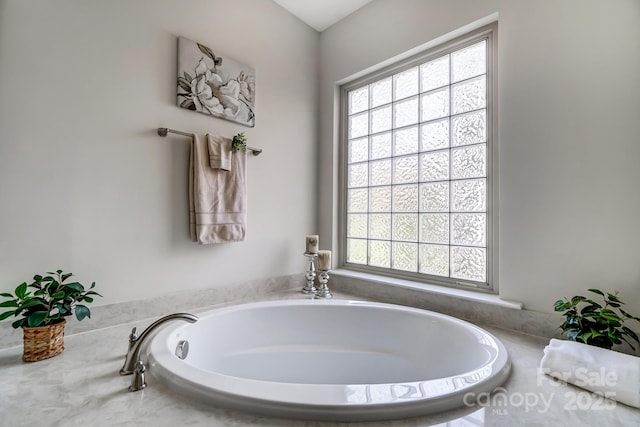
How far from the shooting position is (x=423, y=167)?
6.27 feet

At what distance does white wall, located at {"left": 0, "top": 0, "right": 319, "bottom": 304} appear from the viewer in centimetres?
120

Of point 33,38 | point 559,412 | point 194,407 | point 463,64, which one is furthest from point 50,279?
point 463,64

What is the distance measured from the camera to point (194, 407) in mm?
807

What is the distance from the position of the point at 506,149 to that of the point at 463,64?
65 centimetres

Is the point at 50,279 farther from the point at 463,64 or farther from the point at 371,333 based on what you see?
the point at 463,64

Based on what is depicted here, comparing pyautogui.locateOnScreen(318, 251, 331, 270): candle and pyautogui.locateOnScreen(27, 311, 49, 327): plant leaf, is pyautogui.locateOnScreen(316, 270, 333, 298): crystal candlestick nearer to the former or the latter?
pyautogui.locateOnScreen(318, 251, 331, 270): candle

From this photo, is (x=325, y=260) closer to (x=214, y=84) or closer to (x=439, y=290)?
(x=439, y=290)

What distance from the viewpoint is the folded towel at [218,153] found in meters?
1.67

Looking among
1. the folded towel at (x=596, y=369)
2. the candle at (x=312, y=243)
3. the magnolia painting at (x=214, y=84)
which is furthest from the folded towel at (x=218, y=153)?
the folded towel at (x=596, y=369)

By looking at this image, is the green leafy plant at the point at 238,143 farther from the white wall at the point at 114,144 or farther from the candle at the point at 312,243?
the candle at the point at 312,243

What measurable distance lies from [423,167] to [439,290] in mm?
786

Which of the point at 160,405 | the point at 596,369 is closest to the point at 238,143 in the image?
the point at 160,405

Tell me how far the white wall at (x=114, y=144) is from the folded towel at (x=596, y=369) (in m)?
1.60

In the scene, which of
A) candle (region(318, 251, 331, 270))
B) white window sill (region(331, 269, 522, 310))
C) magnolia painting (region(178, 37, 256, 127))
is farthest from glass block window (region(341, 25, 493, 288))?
magnolia painting (region(178, 37, 256, 127))
